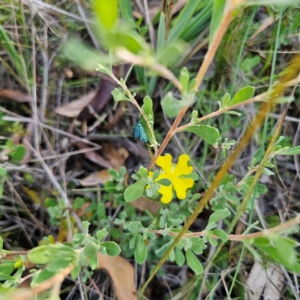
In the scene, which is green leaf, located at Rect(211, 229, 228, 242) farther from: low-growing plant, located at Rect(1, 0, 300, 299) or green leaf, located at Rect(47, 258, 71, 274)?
green leaf, located at Rect(47, 258, 71, 274)

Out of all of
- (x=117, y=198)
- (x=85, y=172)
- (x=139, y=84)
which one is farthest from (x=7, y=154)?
(x=139, y=84)

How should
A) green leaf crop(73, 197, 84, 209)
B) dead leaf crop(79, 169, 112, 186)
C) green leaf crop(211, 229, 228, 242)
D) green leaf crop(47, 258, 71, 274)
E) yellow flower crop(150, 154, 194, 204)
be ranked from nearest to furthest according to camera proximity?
1. green leaf crop(47, 258, 71, 274)
2. green leaf crop(211, 229, 228, 242)
3. yellow flower crop(150, 154, 194, 204)
4. green leaf crop(73, 197, 84, 209)
5. dead leaf crop(79, 169, 112, 186)

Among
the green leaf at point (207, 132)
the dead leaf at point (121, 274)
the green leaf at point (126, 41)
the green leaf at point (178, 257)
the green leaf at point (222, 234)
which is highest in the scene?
the green leaf at point (126, 41)

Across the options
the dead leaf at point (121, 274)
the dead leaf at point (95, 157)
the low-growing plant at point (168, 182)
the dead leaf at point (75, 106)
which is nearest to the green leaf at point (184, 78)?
the low-growing plant at point (168, 182)

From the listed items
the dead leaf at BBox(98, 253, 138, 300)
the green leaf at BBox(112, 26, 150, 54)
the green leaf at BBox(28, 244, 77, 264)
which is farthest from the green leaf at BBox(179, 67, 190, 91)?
the dead leaf at BBox(98, 253, 138, 300)

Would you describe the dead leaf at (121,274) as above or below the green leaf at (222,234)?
below

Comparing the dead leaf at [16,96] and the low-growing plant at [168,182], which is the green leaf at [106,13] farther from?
the dead leaf at [16,96]
